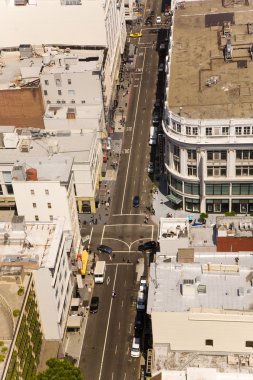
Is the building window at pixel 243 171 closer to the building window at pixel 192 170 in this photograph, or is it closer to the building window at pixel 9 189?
the building window at pixel 192 170

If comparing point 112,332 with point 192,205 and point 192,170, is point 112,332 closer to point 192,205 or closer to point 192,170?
point 192,205

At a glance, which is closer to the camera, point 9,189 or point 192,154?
point 192,154

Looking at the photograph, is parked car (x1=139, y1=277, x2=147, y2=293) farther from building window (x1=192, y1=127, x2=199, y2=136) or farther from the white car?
building window (x1=192, y1=127, x2=199, y2=136)

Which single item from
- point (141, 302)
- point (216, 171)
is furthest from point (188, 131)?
point (141, 302)

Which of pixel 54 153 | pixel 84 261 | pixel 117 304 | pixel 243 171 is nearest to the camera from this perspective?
pixel 117 304

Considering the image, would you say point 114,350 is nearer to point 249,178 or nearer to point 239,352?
point 239,352

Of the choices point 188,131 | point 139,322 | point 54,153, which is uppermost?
point 188,131
